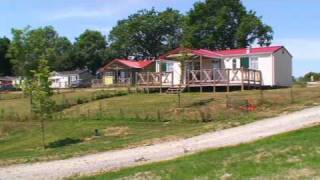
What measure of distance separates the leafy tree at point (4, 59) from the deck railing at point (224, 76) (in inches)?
2857

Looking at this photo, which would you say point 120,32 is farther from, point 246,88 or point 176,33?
point 246,88

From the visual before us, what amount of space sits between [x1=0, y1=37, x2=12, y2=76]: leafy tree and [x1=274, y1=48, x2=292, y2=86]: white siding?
72229mm

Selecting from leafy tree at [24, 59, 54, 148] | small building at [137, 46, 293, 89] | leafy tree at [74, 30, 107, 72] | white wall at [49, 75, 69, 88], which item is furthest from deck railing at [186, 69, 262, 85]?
leafy tree at [74, 30, 107, 72]

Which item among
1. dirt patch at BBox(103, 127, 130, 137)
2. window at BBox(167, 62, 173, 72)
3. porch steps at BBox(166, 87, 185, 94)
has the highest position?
window at BBox(167, 62, 173, 72)

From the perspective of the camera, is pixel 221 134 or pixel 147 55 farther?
pixel 147 55

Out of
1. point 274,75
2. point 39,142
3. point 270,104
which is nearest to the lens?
point 39,142

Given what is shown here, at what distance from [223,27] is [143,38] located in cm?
2817

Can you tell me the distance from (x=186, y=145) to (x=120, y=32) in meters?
94.3

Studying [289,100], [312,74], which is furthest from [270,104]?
[312,74]

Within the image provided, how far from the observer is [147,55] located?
11550 cm

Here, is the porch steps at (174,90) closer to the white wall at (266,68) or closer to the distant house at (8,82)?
the white wall at (266,68)

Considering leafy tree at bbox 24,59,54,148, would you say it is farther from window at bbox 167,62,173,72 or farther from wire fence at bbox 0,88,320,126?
window at bbox 167,62,173,72

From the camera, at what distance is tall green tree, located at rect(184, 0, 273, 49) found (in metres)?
88.2

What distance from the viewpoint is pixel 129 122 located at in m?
33.5
